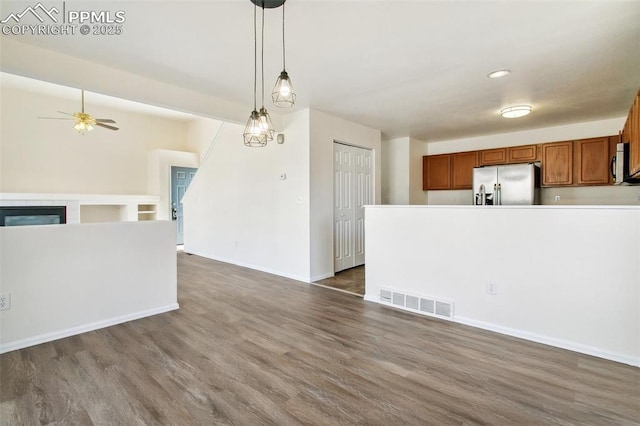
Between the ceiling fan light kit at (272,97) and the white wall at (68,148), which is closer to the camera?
the ceiling fan light kit at (272,97)

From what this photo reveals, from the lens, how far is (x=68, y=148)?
6.50 m

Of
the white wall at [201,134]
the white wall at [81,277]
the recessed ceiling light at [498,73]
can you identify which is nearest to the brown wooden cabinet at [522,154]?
the recessed ceiling light at [498,73]

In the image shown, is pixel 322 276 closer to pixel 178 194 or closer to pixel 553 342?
pixel 553 342

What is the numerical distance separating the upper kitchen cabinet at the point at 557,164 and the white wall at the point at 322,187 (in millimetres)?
3580

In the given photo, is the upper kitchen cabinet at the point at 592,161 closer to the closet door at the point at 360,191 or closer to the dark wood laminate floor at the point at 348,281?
Result: the closet door at the point at 360,191

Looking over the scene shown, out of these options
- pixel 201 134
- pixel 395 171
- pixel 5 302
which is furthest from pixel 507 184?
pixel 201 134

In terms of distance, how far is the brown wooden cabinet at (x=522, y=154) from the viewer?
536 centimetres

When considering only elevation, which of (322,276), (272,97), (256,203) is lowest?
(322,276)

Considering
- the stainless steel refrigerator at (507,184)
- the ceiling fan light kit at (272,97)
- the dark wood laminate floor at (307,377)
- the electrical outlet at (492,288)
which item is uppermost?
the ceiling fan light kit at (272,97)

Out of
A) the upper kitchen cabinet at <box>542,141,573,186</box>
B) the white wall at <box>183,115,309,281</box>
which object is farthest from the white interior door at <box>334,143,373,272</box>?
the upper kitchen cabinet at <box>542,141,573,186</box>

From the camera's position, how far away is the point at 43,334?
2.59 m

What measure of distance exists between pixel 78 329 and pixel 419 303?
336 centimetres

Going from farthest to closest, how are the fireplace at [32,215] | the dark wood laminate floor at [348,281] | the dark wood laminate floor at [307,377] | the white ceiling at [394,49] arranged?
the fireplace at [32,215] < the dark wood laminate floor at [348,281] < the white ceiling at [394,49] < the dark wood laminate floor at [307,377]

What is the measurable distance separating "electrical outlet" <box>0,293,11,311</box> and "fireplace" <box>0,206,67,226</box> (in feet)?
13.3
